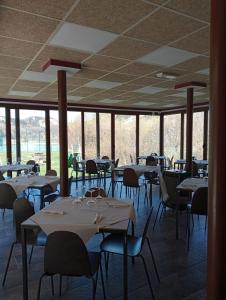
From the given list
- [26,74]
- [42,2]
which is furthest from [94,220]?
[26,74]

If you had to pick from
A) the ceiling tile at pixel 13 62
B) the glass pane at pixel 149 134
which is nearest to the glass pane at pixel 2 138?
the ceiling tile at pixel 13 62

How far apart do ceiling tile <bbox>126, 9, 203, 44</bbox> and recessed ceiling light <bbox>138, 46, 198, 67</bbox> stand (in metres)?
0.37

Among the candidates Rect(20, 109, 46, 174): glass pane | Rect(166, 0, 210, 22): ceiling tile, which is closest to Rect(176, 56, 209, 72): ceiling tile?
Rect(166, 0, 210, 22): ceiling tile

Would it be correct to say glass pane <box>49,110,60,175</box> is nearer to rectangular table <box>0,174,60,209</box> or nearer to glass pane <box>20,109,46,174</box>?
glass pane <box>20,109,46,174</box>

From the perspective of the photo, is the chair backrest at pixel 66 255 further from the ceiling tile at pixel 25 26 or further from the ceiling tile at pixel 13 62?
the ceiling tile at pixel 13 62

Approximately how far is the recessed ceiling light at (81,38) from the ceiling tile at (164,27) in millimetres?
311

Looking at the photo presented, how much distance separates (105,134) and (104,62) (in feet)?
18.8

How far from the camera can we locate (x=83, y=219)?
2359 millimetres

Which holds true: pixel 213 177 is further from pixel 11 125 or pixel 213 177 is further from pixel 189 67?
pixel 11 125

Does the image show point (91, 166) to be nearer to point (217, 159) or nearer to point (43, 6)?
point (43, 6)

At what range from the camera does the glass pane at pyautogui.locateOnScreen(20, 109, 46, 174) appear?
26.5 feet

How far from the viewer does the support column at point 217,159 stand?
1.52 m

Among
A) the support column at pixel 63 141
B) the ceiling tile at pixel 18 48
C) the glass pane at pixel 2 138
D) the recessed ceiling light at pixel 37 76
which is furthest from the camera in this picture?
the glass pane at pixel 2 138

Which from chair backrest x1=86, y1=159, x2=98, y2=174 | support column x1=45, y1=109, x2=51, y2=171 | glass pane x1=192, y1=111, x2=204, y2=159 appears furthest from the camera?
glass pane x1=192, y1=111, x2=204, y2=159
